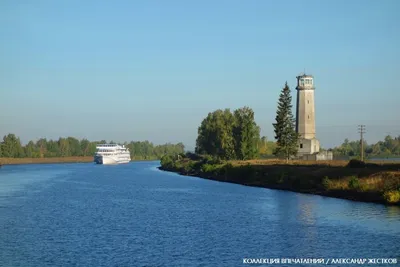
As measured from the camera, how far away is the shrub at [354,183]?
59.0m

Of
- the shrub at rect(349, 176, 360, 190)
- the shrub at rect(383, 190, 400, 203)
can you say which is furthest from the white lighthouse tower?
the shrub at rect(383, 190, 400, 203)

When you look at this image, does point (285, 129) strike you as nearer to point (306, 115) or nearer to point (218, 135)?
point (306, 115)

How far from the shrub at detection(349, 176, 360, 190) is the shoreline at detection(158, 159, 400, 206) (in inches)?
6.5

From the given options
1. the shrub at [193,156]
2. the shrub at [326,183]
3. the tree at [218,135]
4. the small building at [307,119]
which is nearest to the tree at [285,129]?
the small building at [307,119]

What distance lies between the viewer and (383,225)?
131 feet

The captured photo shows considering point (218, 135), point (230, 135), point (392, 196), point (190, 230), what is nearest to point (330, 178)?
point (392, 196)

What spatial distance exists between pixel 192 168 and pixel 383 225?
299 ft

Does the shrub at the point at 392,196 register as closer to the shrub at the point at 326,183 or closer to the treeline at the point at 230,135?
the shrub at the point at 326,183

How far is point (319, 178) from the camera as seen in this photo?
2714 inches

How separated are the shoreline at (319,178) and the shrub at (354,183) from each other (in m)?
0.17

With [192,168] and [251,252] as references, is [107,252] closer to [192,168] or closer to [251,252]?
[251,252]

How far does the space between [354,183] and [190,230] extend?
2600 centimetres

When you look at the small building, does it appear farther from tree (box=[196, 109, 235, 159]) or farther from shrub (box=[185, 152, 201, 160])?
shrub (box=[185, 152, 201, 160])

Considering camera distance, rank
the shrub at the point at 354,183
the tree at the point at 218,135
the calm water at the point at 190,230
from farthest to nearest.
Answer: the tree at the point at 218,135
the shrub at the point at 354,183
the calm water at the point at 190,230
